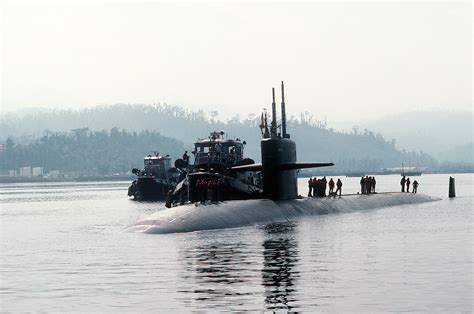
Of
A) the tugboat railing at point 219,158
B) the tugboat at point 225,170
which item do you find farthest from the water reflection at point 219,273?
the tugboat railing at point 219,158

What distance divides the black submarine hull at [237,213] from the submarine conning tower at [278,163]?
1.95 feet

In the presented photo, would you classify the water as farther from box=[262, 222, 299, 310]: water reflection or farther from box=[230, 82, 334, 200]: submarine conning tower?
box=[230, 82, 334, 200]: submarine conning tower

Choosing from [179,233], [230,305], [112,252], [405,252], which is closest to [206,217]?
[179,233]

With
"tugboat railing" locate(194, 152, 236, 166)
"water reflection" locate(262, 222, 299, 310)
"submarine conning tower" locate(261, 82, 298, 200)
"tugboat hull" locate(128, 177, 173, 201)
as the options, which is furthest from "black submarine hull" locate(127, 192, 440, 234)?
"tugboat hull" locate(128, 177, 173, 201)

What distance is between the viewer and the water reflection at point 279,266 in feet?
66.9

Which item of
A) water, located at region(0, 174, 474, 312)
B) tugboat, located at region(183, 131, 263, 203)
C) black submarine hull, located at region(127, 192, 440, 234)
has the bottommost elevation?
water, located at region(0, 174, 474, 312)

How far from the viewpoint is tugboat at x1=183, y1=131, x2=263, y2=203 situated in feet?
169

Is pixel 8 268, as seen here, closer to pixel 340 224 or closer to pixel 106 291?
pixel 106 291

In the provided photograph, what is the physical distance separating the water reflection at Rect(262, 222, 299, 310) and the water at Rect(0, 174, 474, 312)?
0.10 feet

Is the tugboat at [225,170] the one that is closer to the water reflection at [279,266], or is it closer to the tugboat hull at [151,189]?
the water reflection at [279,266]

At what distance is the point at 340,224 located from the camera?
43.8 metres

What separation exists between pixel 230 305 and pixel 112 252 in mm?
12465

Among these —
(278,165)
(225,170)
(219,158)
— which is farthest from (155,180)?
(278,165)

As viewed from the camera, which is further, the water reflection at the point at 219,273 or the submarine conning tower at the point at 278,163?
the submarine conning tower at the point at 278,163
